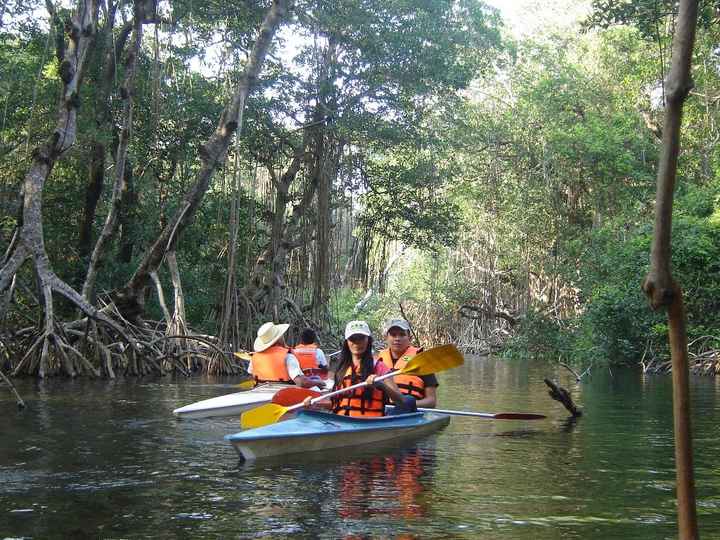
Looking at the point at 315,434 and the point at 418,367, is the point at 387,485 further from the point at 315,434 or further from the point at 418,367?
the point at 418,367

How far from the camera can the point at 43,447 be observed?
619cm

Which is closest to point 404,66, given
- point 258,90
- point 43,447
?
point 258,90

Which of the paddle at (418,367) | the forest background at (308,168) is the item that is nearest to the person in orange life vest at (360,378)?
the paddle at (418,367)

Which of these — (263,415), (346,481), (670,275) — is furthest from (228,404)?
(670,275)

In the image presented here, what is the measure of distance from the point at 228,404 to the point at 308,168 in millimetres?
8904

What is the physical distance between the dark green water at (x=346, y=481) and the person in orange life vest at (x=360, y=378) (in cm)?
37

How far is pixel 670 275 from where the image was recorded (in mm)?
2039

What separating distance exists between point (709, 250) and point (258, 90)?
28.5ft

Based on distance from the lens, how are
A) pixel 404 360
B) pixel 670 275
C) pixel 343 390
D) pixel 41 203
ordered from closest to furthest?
pixel 670 275, pixel 343 390, pixel 404 360, pixel 41 203

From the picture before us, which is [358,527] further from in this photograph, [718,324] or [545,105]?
[545,105]

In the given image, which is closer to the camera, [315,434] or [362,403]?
[315,434]

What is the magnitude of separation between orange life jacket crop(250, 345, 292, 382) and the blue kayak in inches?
81.9

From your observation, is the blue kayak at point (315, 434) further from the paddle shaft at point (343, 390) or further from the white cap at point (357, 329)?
the white cap at point (357, 329)

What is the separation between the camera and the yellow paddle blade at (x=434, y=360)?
20.6 feet
